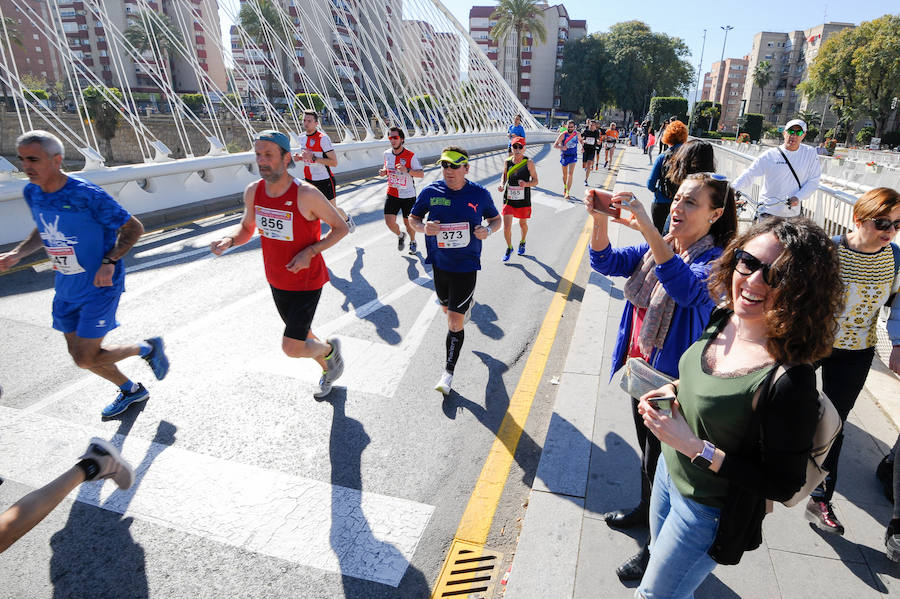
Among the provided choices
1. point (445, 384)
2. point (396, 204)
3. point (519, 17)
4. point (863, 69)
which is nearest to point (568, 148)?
point (396, 204)

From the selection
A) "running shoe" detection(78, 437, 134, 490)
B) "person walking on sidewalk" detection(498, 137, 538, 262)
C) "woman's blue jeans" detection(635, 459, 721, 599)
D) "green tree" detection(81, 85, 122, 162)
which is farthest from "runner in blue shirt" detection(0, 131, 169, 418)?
"green tree" detection(81, 85, 122, 162)

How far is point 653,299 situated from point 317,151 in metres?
6.90

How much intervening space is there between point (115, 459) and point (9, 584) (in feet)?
2.43

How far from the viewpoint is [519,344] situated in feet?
16.9

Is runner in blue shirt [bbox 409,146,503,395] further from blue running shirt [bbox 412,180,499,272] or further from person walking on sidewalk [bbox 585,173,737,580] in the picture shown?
person walking on sidewalk [bbox 585,173,737,580]

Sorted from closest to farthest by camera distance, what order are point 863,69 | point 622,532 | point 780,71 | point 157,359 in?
point 622,532, point 157,359, point 863,69, point 780,71

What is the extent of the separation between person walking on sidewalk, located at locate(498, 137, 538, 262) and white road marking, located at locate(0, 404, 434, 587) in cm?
538

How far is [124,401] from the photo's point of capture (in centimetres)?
376

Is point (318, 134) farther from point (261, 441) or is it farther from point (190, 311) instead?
point (261, 441)

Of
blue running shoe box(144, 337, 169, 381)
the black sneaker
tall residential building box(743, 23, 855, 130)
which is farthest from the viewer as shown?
tall residential building box(743, 23, 855, 130)

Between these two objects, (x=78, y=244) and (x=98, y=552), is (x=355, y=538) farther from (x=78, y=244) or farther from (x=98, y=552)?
(x=78, y=244)

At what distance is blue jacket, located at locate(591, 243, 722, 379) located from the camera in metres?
2.19

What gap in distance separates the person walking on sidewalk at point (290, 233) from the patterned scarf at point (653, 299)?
6.96 ft

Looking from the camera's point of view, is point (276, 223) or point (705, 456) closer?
point (705, 456)
